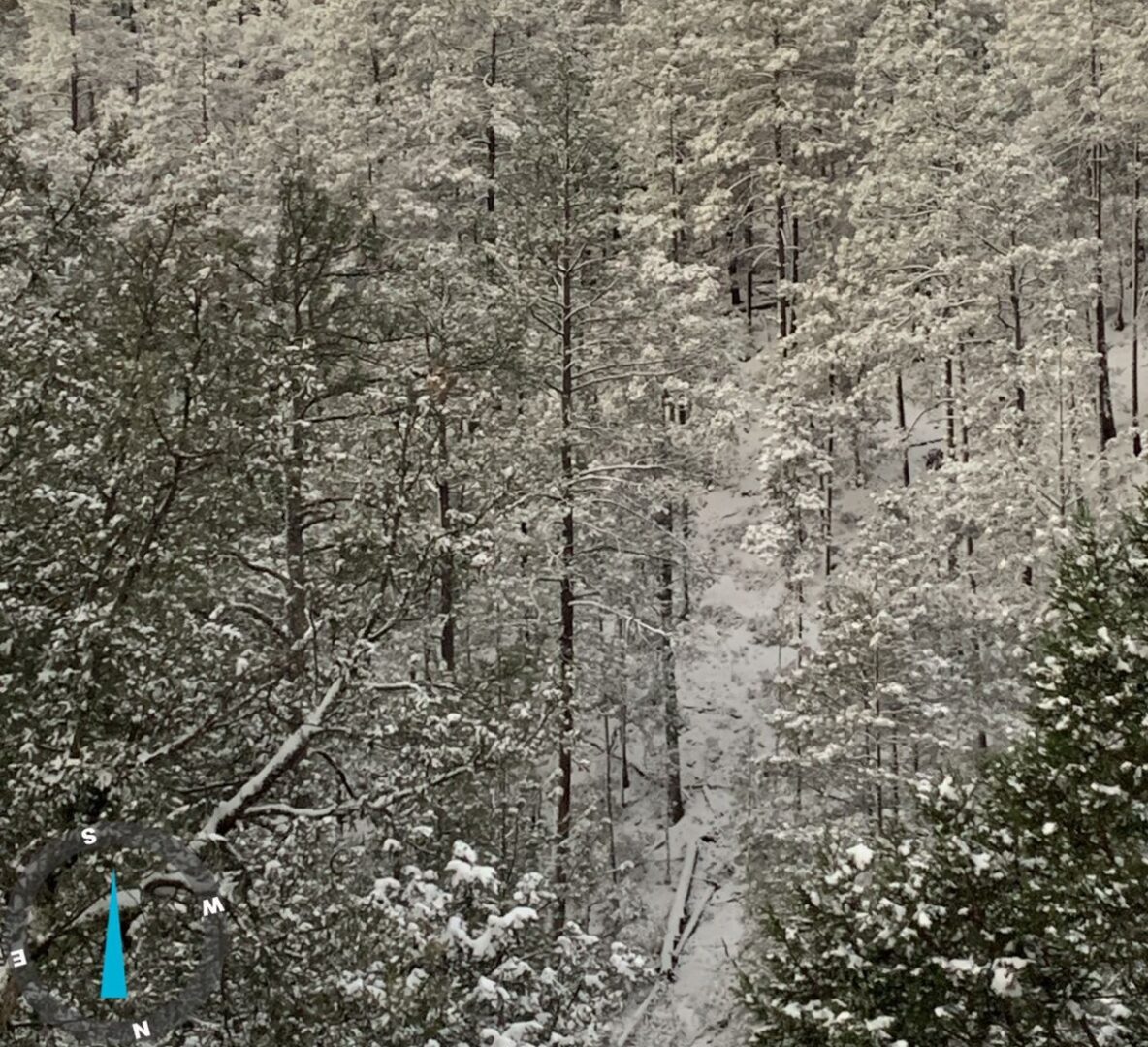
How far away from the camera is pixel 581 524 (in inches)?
672

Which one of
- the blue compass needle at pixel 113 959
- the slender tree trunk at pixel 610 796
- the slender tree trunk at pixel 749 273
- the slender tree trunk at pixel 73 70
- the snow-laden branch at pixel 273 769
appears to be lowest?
the slender tree trunk at pixel 610 796

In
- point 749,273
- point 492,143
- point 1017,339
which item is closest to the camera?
point 1017,339

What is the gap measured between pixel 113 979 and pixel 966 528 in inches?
702

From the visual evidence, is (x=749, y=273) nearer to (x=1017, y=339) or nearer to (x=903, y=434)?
(x=903, y=434)

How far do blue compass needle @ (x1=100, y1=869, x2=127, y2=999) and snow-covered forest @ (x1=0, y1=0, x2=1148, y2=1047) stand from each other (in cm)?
28

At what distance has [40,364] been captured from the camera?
780cm

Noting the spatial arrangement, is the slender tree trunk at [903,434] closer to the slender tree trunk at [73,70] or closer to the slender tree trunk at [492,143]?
the slender tree trunk at [492,143]

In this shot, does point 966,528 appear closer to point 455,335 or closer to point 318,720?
point 455,335

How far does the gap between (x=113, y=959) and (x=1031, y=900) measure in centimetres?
557

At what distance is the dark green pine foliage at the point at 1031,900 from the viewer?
6.07 meters

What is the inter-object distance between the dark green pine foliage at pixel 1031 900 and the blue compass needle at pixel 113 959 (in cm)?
391

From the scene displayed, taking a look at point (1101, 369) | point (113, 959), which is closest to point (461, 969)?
point (113, 959)

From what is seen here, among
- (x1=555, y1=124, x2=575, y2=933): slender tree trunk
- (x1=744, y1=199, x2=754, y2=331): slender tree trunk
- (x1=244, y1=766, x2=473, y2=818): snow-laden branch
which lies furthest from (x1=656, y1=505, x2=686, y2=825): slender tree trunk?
(x1=744, y1=199, x2=754, y2=331): slender tree trunk

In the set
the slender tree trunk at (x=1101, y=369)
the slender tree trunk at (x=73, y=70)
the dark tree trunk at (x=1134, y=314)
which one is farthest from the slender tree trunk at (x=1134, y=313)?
the slender tree trunk at (x=73, y=70)
